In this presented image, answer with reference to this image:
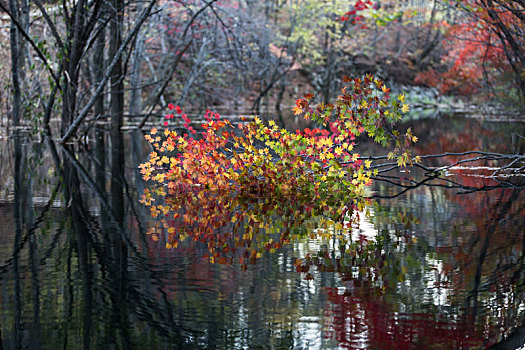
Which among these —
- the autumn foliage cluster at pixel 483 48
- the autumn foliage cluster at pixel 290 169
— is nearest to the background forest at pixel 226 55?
the autumn foliage cluster at pixel 483 48

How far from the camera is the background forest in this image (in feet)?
49.5

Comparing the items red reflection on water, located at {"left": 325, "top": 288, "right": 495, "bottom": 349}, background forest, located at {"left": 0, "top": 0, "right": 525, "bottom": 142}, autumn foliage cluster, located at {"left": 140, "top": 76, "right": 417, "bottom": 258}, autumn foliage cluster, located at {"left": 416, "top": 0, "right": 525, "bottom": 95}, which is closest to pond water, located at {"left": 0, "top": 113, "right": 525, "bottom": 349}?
red reflection on water, located at {"left": 325, "top": 288, "right": 495, "bottom": 349}

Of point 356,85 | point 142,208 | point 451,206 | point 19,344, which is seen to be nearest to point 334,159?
point 356,85

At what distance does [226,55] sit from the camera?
30.8m

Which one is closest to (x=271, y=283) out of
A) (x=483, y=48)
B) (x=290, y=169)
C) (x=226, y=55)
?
(x=290, y=169)

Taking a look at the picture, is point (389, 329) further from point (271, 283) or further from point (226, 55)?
point (226, 55)

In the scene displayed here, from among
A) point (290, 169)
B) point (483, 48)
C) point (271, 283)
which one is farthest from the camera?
point (483, 48)

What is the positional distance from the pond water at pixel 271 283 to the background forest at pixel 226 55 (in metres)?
5.07

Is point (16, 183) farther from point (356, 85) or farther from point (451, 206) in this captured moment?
point (451, 206)

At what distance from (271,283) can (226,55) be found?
27.0 m

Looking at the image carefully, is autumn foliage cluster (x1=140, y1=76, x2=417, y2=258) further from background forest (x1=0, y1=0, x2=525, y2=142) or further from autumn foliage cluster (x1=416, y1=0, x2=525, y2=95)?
autumn foliage cluster (x1=416, y1=0, x2=525, y2=95)

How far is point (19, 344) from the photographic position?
3338 millimetres

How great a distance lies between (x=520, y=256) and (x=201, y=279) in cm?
226

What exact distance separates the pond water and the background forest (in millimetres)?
5065
